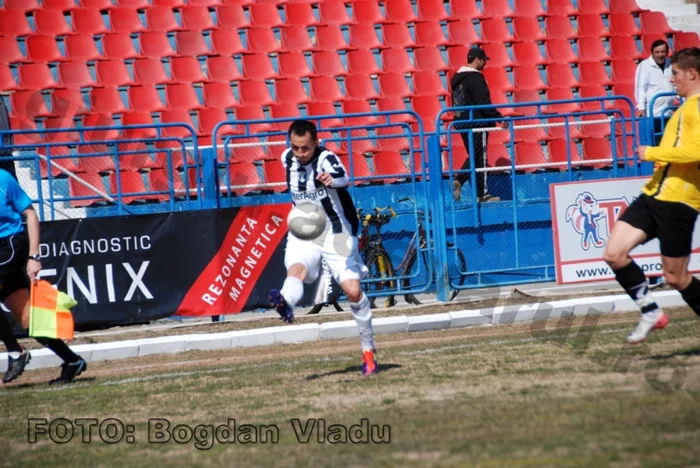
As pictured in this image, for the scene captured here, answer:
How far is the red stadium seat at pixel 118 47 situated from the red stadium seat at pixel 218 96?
125cm

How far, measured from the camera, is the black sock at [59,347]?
885 cm

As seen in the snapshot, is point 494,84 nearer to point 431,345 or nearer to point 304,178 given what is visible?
point 431,345

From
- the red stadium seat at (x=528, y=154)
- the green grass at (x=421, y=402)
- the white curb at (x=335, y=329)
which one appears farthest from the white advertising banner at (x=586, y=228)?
the red stadium seat at (x=528, y=154)

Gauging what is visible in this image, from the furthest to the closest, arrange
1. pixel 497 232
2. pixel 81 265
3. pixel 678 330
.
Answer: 1. pixel 497 232
2. pixel 81 265
3. pixel 678 330

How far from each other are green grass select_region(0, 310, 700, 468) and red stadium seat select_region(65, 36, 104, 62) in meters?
6.93

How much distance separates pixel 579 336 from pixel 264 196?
17.4 feet

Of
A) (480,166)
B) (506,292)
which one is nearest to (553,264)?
(506,292)

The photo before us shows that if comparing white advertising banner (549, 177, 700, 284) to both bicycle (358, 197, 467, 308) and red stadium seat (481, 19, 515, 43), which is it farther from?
red stadium seat (481, 19, 515, 43)

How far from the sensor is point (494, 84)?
1712 centimetres

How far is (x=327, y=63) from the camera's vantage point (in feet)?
54.7

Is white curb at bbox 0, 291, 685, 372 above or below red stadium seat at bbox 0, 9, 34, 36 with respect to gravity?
below

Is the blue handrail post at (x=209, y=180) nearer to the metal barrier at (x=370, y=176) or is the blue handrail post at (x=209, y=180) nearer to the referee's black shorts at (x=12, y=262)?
the metal barrier at (x=370, y=176)

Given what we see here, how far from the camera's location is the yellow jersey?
24.4 feet

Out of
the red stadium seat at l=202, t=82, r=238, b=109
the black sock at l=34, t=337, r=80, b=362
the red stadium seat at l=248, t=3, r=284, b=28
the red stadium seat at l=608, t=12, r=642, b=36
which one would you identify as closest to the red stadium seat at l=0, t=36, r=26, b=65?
the red stadium seat at l=202, t=82, r=238, b=109
